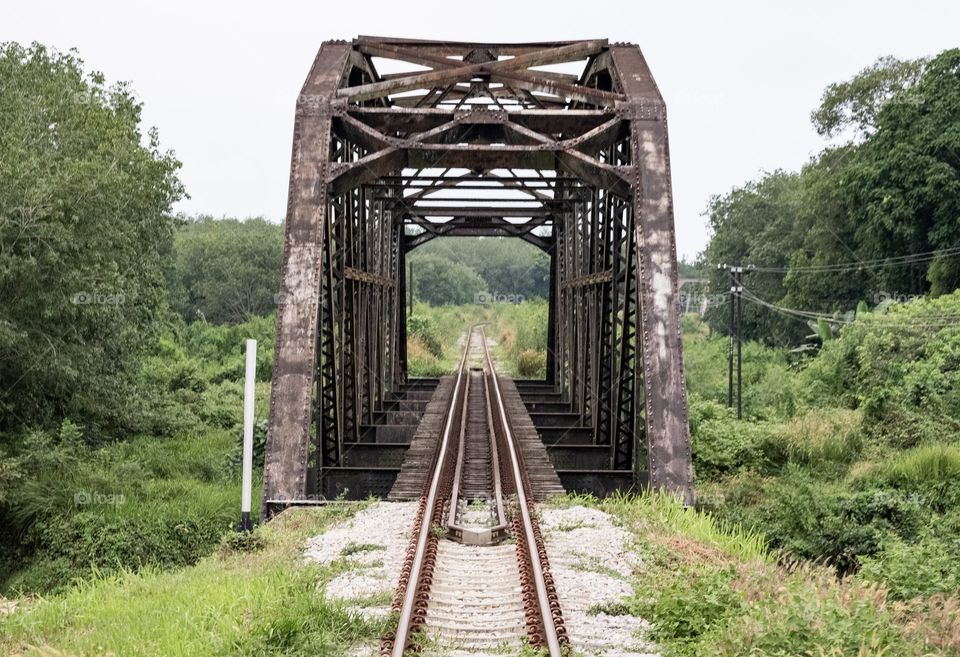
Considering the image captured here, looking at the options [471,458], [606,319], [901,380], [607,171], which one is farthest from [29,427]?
[901,380]

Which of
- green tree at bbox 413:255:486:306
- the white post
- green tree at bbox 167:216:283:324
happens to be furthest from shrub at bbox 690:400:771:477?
green tree at bbox 413:255:486:306

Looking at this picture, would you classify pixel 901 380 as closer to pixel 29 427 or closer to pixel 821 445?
pixel 821 445

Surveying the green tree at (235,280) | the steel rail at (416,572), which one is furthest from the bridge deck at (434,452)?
the green tree at (235,280)

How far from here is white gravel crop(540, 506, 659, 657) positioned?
530 centimetres

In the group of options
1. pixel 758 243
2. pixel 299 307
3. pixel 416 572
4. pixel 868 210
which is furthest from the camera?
pixel 758 243

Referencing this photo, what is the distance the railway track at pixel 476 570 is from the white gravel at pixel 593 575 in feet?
0.45

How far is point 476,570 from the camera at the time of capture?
702 cm

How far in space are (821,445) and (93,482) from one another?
1205 centimetres

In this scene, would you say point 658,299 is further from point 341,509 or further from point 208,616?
point 208,616

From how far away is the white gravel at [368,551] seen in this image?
6.16m

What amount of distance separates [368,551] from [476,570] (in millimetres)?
902

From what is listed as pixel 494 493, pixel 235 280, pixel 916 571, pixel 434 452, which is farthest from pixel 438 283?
pixel 916 571

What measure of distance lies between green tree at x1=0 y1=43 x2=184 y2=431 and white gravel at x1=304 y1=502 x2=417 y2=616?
7.62 meters

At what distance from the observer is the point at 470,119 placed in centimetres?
1145
